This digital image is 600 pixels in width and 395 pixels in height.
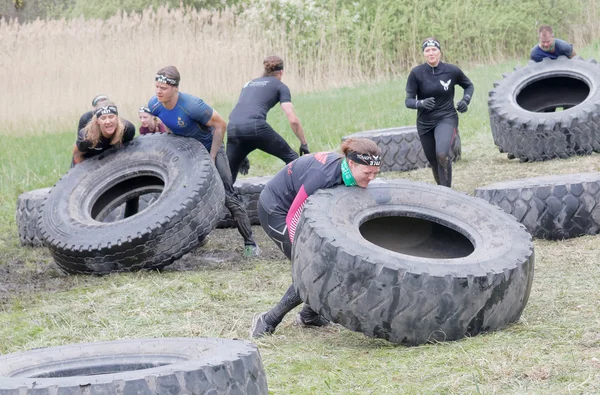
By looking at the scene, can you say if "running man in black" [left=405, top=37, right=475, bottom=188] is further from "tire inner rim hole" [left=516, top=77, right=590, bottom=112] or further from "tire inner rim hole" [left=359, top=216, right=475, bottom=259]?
"tire inner rim hole" [left=516, top=77, right=590, bottom=112]

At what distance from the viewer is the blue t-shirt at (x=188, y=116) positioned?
29.0 feet

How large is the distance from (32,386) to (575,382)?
231 centimetres

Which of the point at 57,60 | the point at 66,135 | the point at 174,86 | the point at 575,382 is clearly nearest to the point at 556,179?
the point at 174,86

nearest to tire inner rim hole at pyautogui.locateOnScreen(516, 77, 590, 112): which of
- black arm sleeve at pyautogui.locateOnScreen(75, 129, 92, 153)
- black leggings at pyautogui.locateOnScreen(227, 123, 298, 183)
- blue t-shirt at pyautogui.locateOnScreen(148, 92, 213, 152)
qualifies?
black leggings at pyautogui.locateOnScreen(227, 123, 298, 183)

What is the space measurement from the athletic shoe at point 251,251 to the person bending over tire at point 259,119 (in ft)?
4.06

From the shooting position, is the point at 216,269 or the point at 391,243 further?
the point at 216,269

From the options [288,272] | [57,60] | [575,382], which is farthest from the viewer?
[57,60]

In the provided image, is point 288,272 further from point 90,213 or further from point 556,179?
point 556,179

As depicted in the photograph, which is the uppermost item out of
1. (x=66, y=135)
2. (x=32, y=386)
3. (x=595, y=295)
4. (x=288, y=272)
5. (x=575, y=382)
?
(x=32, y=386)

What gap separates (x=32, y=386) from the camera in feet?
11.8

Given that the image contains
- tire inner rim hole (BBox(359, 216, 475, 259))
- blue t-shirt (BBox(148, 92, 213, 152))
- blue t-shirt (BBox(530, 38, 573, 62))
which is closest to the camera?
tire inner rim hole (BBox(359, 216, 475, 259))

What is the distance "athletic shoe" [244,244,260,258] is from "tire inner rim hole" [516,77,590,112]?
20.7 ft

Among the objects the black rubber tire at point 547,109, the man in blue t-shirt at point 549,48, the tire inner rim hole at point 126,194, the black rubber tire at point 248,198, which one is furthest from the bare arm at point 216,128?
the man in blue t-shirt at point 549,48

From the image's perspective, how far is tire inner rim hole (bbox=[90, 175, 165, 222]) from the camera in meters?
9.50
